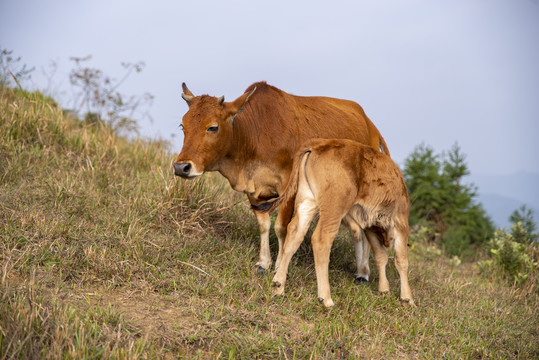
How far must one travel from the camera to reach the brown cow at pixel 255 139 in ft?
18.5

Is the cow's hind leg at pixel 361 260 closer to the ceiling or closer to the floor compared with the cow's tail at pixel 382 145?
closer to the floor

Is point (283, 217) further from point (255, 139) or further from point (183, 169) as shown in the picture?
point (183, 169)

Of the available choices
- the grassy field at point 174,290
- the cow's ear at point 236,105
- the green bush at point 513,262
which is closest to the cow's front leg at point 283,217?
the grassy field at point 174,290

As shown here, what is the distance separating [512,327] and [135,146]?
6745mm

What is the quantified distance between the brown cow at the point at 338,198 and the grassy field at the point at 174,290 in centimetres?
47

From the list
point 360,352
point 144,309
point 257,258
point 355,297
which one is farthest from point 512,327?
point 144,309

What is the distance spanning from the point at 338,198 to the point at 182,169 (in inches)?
63.7

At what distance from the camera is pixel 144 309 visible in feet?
15.1

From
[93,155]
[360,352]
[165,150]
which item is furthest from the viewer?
[165,150]

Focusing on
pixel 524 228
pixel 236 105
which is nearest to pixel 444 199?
pixel 524 228

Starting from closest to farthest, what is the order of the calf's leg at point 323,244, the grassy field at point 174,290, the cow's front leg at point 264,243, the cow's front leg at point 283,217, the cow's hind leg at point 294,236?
the grassy field at point 174,290
the calf's leg at point 323,244
the cow's hind leg at point 294,236
the cow's front leg at point 283,217
the cow's front leg at point 264,243

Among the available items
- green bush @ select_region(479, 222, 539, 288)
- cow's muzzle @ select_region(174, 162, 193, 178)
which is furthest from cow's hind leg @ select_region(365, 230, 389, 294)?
green bush @ select_region(479, 222, 539, 288)

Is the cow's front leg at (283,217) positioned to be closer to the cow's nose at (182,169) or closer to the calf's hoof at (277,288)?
the calf's hoof at (277,288)

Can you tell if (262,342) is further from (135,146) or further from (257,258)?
(135,146)
